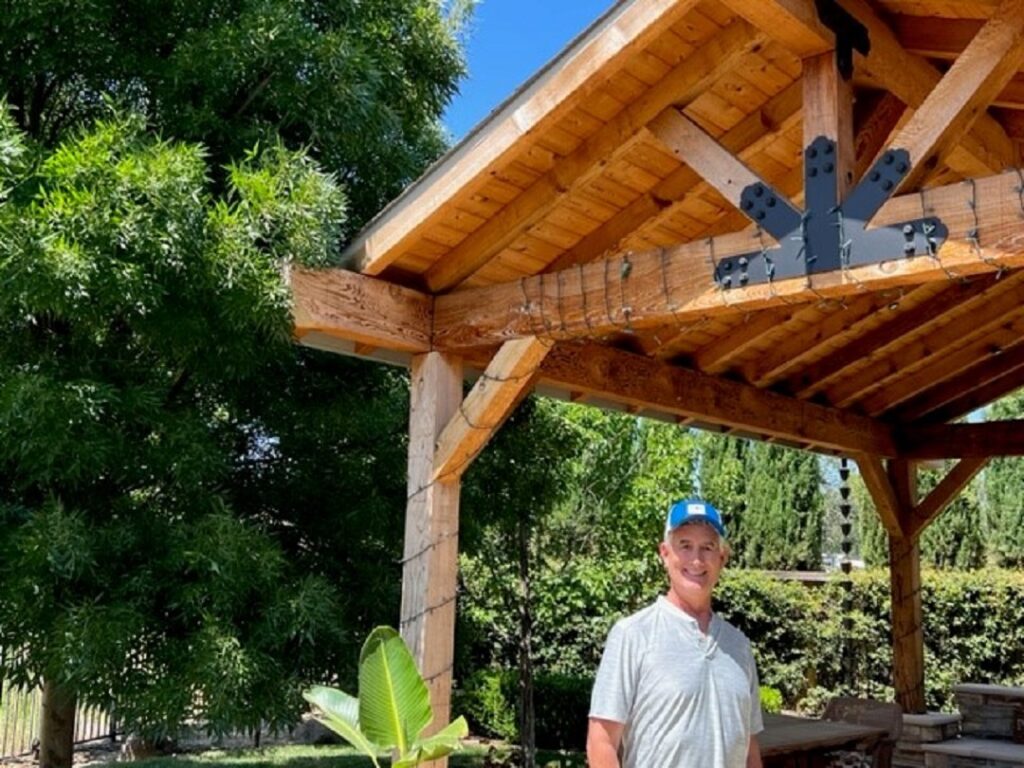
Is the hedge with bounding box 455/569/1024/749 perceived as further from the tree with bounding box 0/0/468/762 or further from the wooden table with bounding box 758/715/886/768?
the tree with bounding box 0/0/468/762

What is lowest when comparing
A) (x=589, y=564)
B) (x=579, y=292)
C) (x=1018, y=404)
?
(x=589, y=564)

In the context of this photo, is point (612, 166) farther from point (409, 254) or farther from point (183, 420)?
point (183, 420)

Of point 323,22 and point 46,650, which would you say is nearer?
point 46,650

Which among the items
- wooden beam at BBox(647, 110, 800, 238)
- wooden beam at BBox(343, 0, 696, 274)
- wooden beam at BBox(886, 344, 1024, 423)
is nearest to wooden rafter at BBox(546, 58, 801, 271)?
wooden beam at BBox(647, 110, 800, 238)

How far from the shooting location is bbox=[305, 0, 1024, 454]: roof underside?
395cm

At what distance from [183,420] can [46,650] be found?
1260 millimetres

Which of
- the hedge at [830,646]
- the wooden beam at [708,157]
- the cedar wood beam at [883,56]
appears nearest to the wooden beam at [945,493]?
the hedge at [830,646]

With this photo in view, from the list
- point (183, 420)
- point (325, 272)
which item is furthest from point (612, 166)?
point (183, 420)

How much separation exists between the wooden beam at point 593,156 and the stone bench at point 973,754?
16.8 ft

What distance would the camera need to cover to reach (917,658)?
859 cm

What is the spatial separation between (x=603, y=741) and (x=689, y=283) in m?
2.01

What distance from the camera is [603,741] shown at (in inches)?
101

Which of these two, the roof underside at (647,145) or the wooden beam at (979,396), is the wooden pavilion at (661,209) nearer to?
the roof underside at (647,145)

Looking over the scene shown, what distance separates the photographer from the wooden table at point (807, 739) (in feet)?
18.8
